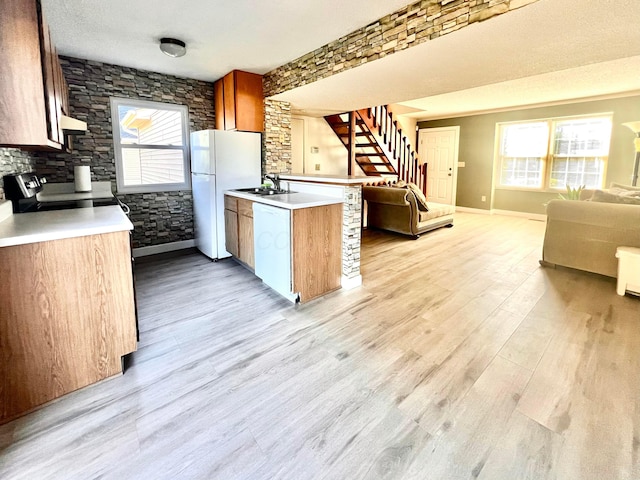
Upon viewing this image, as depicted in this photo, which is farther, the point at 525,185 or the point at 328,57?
the point at 525,185

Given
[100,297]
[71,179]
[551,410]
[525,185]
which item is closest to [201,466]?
[100,297]

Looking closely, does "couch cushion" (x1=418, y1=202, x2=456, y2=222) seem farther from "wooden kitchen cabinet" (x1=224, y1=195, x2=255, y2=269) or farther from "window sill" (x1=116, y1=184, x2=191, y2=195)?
"window sill" (x1=116, y1=184, x2=191, y2=195)

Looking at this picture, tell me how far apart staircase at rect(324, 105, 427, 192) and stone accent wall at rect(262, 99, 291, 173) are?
70.4 inches

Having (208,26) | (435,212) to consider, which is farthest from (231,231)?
(435,212)

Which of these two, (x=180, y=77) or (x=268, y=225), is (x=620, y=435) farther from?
(x=180, y=77)

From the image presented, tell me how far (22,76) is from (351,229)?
2.44 metres

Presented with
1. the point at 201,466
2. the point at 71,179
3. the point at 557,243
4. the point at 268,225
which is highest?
the point at 71,179

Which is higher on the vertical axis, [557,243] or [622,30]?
[622,30]

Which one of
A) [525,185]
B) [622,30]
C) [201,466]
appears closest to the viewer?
[201,466]

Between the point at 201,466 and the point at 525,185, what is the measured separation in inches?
307

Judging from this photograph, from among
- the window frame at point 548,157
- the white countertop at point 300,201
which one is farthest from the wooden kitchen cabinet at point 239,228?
the window frame at point 548,157

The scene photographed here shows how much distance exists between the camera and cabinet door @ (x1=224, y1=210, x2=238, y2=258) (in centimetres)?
390

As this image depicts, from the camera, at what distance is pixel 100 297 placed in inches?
71.1

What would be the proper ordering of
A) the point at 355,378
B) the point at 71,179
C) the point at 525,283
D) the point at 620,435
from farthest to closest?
1. the point at 71,179
2. the point at 525,283
3. the point at 355,378
4. the point at 620,435
